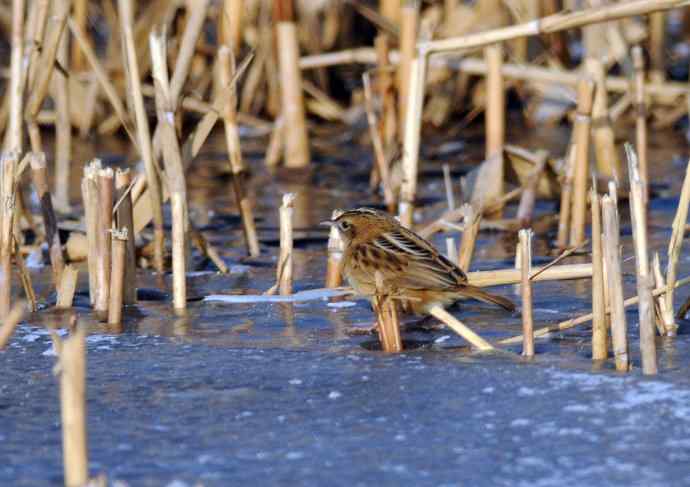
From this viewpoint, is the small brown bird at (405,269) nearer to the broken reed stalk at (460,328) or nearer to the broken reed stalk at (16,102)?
the broken reed stalk at (460,328)

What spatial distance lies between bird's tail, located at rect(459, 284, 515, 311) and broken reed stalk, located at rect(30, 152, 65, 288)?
1772 mm

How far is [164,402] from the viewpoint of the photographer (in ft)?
13.6

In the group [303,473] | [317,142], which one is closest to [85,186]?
[303,473]

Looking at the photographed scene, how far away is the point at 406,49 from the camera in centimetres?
800

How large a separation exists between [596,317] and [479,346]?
1.37 ft

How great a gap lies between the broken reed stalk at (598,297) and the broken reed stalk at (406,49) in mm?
3097

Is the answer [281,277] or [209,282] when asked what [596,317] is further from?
[209,282]

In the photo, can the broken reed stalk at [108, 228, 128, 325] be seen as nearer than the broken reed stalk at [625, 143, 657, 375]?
No

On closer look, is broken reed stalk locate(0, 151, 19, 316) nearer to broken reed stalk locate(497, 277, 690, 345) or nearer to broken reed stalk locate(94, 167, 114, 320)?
broken reed stalk locate(94, 167, 114, 320)

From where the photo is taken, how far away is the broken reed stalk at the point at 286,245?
5301 millimetres

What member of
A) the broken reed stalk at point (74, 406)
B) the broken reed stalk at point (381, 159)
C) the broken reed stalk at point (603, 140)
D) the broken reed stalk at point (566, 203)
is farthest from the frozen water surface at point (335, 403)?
the broken reed stalk at point (603, 140)

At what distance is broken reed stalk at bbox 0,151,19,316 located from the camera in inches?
195

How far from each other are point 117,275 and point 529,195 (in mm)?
3119

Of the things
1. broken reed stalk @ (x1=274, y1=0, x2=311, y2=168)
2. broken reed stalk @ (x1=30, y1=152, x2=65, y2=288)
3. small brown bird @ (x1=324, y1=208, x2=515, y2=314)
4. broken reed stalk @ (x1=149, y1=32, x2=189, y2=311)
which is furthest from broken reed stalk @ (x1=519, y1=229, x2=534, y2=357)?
broken reed stalk @ (x1=274, y1=0, x2=311, y2=168)
